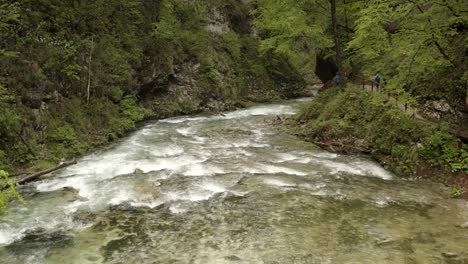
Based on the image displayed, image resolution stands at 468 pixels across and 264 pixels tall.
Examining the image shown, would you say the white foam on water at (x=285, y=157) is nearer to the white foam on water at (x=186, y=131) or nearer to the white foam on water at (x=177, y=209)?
the white foam on water at (x=177, y=209)

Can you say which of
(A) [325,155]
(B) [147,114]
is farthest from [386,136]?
(B) [147,114]

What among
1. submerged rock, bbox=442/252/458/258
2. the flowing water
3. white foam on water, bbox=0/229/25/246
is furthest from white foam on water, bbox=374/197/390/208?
white foam on water, bbox=0/229/25/246

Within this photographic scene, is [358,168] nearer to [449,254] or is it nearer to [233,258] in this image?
[449,254]

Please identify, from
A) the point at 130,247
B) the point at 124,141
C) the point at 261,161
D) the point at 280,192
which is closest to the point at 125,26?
the point at 124,141

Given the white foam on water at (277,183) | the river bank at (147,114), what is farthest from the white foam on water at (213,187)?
the river bank at (147,114)

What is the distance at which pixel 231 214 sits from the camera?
10516 millimetres

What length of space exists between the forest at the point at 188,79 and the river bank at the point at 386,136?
0.05 m

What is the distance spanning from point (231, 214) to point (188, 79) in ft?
71.0

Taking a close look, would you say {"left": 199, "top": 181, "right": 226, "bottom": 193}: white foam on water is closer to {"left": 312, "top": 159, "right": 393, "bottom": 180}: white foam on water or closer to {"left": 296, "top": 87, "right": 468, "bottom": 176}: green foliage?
{"left": 312, "top": 159, "right": 393, "bottom": 180}: white foam on water

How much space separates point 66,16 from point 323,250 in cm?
1771

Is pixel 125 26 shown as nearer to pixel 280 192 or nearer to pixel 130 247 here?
pixel 280 192

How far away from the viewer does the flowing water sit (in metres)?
8.36

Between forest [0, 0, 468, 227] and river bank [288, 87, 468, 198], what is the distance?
5cm

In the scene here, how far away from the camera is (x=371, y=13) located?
16.3 m
